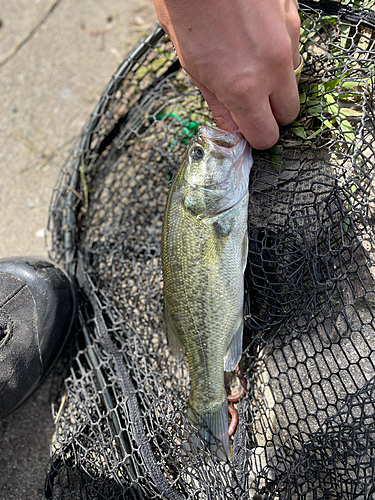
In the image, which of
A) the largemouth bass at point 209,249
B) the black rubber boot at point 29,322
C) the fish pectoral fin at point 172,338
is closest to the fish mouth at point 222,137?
the largemouth bass at point 209,249

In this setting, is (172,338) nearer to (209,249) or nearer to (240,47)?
(209,249)

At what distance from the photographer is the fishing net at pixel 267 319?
1937mm

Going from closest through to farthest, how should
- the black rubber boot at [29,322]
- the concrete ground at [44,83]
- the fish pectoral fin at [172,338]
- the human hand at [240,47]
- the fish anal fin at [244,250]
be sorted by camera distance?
the human hand at [240,47]
the fish anal fin at [244,250]
the fish pectoral fin at [172,338]
the black rubber boot at [29,322]
the concrete ground at [44,83]

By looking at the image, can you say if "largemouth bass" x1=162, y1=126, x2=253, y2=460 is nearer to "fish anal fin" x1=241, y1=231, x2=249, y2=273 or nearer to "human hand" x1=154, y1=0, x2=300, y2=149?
"fish anal fin" x1=241, y1=231, x2=249, y2=273

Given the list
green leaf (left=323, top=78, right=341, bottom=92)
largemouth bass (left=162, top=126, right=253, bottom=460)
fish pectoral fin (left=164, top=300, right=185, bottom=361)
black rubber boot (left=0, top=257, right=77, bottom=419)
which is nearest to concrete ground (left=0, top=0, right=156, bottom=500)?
black rubber boot (left=0, top=257, right=77, bottom=419)

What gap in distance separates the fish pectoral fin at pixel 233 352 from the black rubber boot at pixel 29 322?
109 centimetres

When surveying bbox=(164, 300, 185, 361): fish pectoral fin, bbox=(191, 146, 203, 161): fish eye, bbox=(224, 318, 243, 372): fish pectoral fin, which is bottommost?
bbox=(224, 318, 243, 372): fish pectoral fin

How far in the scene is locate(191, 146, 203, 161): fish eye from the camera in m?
2.00

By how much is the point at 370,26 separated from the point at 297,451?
2.24 metres

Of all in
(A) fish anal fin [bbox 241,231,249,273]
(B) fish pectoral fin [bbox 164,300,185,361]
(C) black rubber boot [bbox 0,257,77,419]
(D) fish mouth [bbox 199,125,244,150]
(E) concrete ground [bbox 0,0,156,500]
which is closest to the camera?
(D) fish mouth [bbox 199,125,244,150]

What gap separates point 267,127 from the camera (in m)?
1.75

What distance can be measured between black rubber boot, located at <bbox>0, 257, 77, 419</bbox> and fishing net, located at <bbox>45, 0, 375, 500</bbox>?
158 millimetres

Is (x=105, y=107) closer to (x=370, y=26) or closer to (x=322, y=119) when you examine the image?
(x=322, y=119)

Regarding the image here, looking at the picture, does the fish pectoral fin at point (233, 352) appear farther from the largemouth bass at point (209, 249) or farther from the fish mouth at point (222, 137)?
the fish mouth at point (222, 137)
